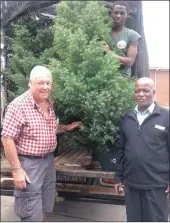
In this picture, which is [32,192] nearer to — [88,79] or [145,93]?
[88,79]

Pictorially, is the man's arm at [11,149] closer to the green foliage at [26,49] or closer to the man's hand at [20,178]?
the man's hand at [20,178]

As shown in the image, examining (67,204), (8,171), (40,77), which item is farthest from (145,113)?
(67,204)

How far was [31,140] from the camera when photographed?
2500mm

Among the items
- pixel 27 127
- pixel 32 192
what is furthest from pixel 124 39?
pixel 32 192

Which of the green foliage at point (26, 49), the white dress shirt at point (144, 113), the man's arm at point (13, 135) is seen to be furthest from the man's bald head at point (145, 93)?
the green foliage at point (26, 49)

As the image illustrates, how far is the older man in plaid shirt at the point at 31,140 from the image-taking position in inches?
95.6

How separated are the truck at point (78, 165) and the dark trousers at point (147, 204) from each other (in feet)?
1.41

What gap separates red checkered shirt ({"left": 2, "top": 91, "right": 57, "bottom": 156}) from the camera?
2.42 meters

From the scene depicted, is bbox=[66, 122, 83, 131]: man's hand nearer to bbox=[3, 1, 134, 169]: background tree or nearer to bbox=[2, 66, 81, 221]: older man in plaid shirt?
bbox=[3, 1, 134, 169]: background tree

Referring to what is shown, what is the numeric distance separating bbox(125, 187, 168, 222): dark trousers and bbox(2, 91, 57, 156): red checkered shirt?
0.84 meters

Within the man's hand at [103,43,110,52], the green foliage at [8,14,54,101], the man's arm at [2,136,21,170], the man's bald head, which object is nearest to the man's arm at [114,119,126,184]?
the man's bald head

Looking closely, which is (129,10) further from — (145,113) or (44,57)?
(145,113)

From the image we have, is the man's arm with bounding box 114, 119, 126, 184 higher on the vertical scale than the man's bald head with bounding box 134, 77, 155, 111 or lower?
lower

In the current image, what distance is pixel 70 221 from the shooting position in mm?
3938
